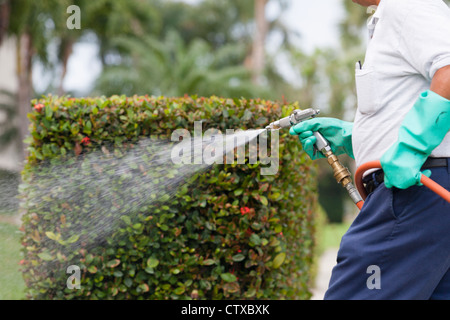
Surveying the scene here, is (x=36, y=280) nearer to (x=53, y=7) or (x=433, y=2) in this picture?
(x=433, y=2)

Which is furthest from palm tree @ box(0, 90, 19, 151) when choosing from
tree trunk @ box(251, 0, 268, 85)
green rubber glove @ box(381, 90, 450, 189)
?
green rubber glove @ box(381, 90, 450, 189)

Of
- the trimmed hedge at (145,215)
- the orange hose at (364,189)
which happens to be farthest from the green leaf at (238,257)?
Answer: the orange hose at (364,189)

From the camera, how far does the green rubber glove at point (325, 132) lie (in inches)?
90.3

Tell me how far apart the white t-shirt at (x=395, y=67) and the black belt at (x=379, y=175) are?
0.9 inches

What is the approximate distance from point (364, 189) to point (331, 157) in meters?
0.26

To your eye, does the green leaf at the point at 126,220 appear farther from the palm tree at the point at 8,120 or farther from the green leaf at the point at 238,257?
the palm tree at the point at 8,120

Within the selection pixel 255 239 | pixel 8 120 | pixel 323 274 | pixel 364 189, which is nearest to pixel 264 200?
pixel 255 239

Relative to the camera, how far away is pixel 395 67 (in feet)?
5.64

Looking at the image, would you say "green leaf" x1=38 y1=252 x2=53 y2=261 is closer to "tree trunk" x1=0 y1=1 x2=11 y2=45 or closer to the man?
the man

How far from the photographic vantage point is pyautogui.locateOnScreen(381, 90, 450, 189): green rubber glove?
158 cm

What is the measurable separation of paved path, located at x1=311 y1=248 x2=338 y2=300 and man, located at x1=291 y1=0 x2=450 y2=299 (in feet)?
10.8

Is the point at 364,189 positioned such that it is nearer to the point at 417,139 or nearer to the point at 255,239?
the point at 417,139

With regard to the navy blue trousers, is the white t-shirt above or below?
above

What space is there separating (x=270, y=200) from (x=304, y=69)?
1483 cm
